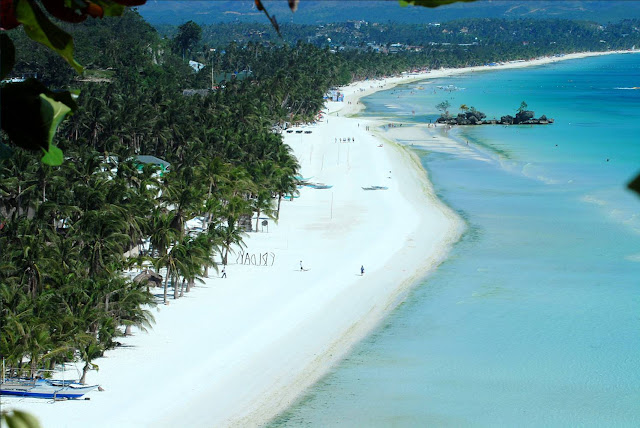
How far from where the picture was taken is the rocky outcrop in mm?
107625

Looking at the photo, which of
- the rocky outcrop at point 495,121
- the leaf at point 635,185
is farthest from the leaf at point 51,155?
the rocky outcrop at point 495,121

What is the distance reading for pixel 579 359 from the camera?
1150 inches

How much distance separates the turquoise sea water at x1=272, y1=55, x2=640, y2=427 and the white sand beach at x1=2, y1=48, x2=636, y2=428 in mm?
1209

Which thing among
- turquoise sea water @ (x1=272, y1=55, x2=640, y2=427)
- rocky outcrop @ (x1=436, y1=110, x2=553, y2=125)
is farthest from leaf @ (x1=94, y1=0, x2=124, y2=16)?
rocky outcrop @ (x1=436, y1=110, x2=553, y2=125)

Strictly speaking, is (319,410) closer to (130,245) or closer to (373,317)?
(373,317)

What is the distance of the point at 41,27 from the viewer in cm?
190

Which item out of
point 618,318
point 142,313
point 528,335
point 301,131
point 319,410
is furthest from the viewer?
point 301,131

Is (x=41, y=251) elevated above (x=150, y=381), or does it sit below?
above

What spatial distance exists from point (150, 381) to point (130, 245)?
13164 mm

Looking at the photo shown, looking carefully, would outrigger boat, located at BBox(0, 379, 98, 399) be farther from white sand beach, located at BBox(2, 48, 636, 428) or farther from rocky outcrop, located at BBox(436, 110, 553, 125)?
rocky outcrop, located at BBox(436, 110, 553, 125)

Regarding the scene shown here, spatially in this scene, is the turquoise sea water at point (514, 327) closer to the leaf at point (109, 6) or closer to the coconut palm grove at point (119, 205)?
the coconut palm grove at point (119, 205)

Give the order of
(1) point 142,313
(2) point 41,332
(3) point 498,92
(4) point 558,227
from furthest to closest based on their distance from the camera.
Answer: (3) point 498,92 → (4) point 558,227 → (1) point 142,313 → (2) point 41,332

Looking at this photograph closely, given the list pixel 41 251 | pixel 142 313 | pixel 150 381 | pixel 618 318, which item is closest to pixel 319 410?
pixel 150 381

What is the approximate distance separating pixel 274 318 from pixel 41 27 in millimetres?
30289
